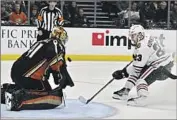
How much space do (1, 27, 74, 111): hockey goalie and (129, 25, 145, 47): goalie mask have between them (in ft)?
1.71

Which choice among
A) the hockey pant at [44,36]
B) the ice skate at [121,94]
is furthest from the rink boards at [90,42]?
the ice skate at [121,94]

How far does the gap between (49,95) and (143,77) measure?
704 millimetres

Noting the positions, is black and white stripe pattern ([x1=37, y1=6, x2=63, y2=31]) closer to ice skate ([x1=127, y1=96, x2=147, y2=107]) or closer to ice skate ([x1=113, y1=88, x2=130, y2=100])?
ice skate ([x1=113, y1=88, x2=130, y2=100])

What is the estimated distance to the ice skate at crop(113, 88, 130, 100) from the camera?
367 cm

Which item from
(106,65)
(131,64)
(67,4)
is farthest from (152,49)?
(67,4)

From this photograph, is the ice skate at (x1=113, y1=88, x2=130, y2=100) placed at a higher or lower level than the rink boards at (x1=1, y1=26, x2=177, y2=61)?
lower

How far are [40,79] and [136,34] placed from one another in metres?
0.78

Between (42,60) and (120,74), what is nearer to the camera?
(42,60)

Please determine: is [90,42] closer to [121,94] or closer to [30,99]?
[121,94]

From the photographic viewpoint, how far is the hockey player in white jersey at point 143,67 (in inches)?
146

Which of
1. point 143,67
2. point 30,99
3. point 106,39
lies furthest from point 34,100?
point 106,39

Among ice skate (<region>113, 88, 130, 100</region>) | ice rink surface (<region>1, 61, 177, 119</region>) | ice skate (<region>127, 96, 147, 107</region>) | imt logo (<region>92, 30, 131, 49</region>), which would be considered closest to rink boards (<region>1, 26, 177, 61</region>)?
imt logo (<region>92, 30, 131, 49</region>)

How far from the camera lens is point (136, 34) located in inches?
149

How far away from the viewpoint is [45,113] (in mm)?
3402
